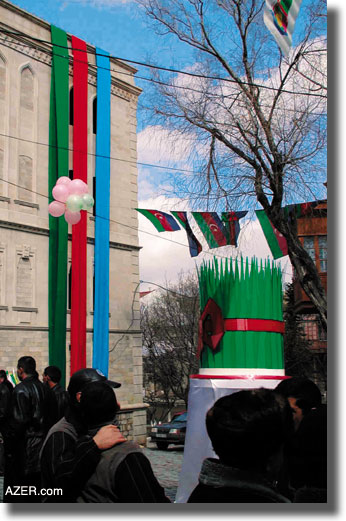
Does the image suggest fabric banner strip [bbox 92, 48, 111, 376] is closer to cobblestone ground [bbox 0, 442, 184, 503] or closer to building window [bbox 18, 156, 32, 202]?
building window [bbox 18, 156, 32, 202]

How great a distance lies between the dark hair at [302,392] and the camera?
4133 millimetres

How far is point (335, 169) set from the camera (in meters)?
4.67

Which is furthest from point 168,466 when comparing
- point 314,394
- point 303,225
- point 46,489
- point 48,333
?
point 46,489

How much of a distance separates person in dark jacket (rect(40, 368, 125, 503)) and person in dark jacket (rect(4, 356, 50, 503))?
180cm

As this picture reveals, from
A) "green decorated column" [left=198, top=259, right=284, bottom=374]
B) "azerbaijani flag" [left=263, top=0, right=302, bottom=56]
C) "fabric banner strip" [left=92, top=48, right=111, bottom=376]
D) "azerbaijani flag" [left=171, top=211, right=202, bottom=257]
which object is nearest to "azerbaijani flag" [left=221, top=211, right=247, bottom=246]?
"azerbaijani flag" [left=171, top=211, right=202, bottom=257]

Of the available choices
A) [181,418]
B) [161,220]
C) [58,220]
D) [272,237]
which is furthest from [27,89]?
[181,418]

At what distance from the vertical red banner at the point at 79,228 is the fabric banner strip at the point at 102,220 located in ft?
1.62

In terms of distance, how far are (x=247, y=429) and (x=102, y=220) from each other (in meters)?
15.5

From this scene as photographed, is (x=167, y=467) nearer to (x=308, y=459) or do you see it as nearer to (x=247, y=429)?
(x=308, y=459)

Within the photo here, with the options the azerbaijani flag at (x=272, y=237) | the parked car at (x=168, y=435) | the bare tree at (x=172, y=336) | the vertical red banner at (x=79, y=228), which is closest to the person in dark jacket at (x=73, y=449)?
the azerbaijani flag at (x=272, y=237)

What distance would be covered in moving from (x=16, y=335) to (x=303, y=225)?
825cm

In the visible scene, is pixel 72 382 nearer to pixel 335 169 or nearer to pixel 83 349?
pixel 335 169

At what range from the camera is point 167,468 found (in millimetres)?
12828

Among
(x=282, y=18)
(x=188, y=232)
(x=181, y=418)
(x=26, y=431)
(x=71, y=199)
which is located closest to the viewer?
(x=26, y=431)
